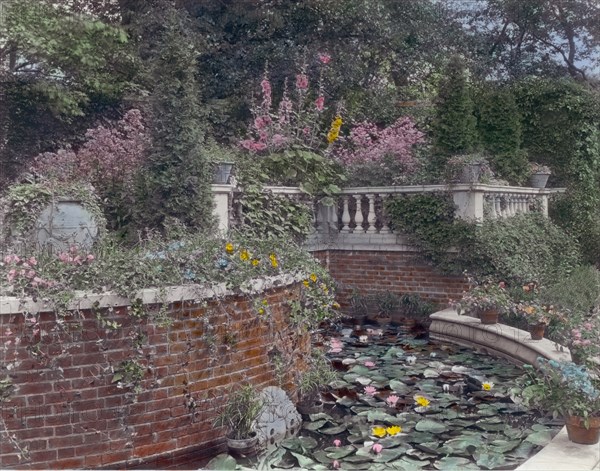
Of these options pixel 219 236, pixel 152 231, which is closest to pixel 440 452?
pixel 219 236

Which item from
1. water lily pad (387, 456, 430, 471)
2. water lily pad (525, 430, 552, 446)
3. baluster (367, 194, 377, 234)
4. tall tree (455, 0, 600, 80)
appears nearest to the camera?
water lily pad (387, 456, 430, 471)

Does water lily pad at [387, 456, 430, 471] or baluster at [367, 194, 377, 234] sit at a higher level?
baluster at [367, 194, 377, 234]

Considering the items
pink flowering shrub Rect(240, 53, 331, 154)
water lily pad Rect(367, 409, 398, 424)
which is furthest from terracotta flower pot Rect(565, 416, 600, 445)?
pink flowering shrub Rect(240, 53, 331, 154)

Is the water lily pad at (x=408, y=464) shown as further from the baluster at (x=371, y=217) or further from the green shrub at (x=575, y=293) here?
the baluster at (x=371, y=217)

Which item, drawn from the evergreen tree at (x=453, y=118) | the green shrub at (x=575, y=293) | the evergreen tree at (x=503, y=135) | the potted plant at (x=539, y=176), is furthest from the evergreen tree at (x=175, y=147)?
the potted plant at (x=539, y=176)

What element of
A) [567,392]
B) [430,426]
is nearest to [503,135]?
[430,426]

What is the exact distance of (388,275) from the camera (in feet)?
30.9

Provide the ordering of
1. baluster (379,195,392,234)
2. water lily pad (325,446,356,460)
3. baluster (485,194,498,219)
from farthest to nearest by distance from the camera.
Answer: baluster (379,195,392,234) → baluster (485,194,498,219) → water lily pad (325,446,356,460)

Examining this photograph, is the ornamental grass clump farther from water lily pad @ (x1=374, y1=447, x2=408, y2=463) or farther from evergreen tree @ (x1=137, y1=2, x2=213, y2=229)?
evergreen tree @ (x1=137, y1=2, x2=213, y2=229)

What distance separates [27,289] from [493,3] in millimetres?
13647

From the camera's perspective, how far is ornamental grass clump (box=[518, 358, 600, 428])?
13.4 feet

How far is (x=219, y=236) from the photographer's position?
5566mm

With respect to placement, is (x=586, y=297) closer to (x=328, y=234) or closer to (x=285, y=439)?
(x=328, y=234)

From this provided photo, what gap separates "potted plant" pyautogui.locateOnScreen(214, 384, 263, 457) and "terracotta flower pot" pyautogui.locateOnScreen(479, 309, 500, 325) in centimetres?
365
